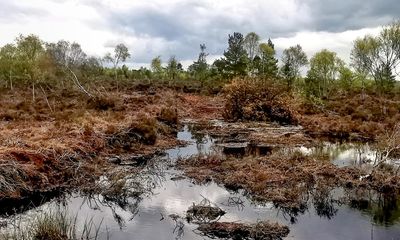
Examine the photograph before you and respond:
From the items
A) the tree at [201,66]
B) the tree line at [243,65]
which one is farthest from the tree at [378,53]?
the tree at [201,66]

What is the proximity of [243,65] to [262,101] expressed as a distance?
3751 centimetres

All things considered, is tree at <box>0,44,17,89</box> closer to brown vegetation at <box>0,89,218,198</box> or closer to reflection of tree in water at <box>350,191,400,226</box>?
brown vegetation at <box>0,89,218,198</box>

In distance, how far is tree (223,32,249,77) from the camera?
6719 cm

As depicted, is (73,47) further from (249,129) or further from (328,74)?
(249,129)

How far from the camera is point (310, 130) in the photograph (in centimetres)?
2672

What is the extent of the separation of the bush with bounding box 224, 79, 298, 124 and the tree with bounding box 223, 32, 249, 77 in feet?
116

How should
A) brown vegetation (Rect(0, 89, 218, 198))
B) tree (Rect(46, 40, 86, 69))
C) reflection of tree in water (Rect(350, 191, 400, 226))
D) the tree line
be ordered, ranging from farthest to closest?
1. tree (Rect(46, 40, 86, 69))
2. the tree line
3. brown vegetation (Rect(0, 89, 218, 198))
4. reflection of tree in water (Rect(350, 191, 400, 226))

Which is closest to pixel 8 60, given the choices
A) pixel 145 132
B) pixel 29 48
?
pixel 29 48

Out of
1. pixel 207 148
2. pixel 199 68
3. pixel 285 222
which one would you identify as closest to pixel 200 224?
pixel 285 222

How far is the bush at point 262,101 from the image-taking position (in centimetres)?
3045

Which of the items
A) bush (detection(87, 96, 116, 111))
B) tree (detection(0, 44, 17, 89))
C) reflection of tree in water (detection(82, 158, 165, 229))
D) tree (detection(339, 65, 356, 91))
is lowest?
reflection of tree in water (detection(82, 158, 165, 229))

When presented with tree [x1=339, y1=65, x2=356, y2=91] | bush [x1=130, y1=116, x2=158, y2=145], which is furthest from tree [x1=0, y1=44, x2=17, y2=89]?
tree [x1=339, y1=65, x2=356, y2=91]

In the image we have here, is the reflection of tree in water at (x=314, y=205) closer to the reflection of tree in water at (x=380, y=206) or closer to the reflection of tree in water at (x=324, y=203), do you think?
the reflection of tree in water at (x=324, y=203)

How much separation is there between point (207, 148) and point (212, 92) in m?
36.9
